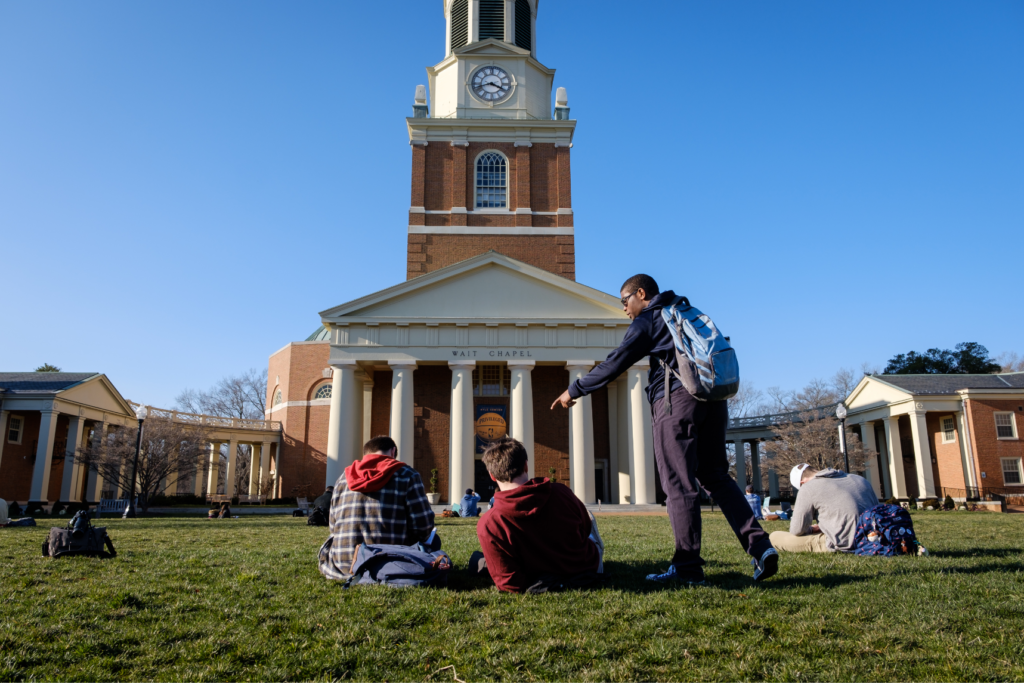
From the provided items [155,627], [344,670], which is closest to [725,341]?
[344,670]

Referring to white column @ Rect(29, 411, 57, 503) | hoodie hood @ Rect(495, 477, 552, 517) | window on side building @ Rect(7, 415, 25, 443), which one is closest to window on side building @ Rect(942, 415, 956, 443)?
hoodie hood @ Rect(495, 477, 552, 517)

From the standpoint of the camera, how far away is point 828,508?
7473 mm

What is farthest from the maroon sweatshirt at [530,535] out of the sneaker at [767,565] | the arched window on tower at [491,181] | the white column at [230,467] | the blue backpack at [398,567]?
the white column at [230,467]

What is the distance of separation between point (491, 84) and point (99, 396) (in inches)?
1161

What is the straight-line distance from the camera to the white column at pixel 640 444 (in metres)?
29.5

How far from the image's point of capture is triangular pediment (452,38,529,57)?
3862 cm

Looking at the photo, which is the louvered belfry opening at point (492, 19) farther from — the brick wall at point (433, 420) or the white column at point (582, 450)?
the white column at point (582, 450)

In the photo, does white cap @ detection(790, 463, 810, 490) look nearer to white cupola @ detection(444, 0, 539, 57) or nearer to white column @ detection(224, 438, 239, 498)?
white cupola @ detection(444, 0, 539, 57)

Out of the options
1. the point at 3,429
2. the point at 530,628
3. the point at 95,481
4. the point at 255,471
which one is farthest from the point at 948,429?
the point at 3,429

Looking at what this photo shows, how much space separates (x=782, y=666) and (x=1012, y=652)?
117 cm

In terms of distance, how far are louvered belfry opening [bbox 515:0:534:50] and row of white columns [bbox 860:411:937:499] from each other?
3120 cm

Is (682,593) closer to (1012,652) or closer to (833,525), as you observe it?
(1012,652)

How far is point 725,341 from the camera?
5.11 meters

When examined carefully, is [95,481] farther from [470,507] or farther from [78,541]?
[78,541]
